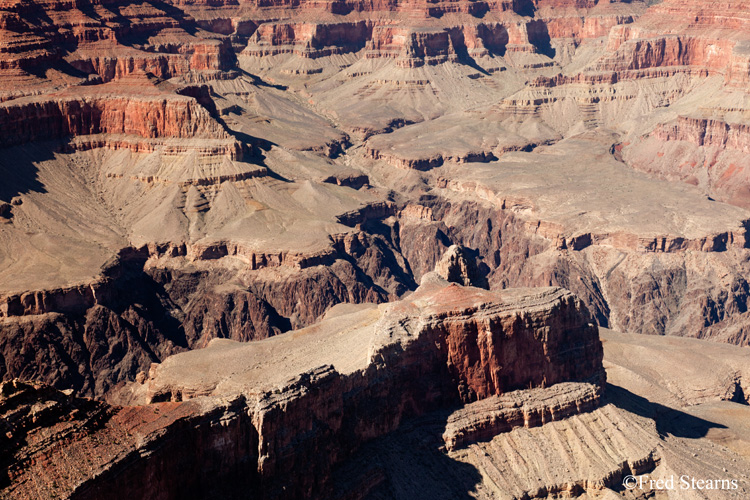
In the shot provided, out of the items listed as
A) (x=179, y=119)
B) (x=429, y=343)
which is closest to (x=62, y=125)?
(x=179, y=119)

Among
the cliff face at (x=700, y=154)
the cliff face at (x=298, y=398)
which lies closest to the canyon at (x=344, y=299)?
the cliff face at (x=298, y=398)

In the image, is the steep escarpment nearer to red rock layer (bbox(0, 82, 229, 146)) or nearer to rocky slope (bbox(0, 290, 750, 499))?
rocky slope (bbox(0, 290, 750, 499))

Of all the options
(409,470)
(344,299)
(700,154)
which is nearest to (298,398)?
(409,470)

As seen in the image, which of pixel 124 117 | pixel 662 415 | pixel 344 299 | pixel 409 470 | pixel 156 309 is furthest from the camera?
pixel 124 117

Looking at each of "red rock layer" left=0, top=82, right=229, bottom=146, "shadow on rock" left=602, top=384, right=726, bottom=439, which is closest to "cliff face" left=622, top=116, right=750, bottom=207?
"red rock layer" left=0, top=82, right=229, bottom=146

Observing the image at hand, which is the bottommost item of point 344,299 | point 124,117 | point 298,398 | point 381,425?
point 344,299

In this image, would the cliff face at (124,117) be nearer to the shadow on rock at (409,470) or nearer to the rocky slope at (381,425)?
the rocky slope at (381,425)

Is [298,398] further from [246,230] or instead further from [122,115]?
[122,115]
